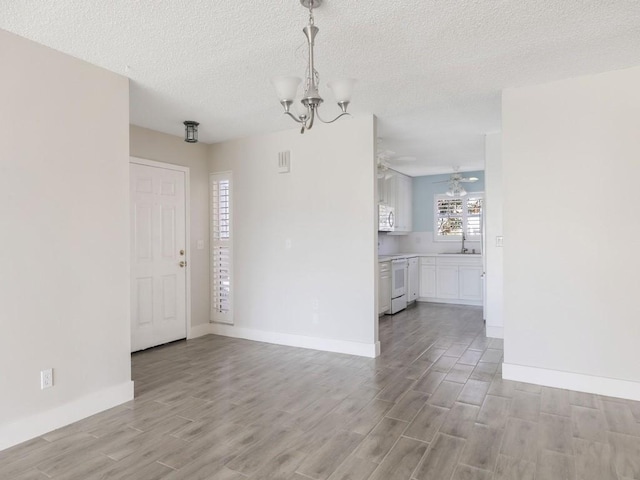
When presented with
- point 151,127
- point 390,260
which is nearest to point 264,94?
point 151,127

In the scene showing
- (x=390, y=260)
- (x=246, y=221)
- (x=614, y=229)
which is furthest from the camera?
(x=390, y=260)

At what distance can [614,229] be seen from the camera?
123 inches

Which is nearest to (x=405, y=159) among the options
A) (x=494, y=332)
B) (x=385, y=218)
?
(x=385, y=218)

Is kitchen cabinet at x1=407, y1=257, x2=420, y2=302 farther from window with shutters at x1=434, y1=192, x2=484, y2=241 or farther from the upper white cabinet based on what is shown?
window with shutters at x1=434, y1=192, x2=484, y2=241

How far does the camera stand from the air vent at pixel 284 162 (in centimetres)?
478

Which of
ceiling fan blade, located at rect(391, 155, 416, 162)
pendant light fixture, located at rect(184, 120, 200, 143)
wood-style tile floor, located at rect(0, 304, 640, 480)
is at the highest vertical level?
ceiling fan blade, located at rect(391, 155, 416, 162)

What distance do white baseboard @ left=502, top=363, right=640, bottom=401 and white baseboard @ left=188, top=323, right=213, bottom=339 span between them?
3630 millimetres

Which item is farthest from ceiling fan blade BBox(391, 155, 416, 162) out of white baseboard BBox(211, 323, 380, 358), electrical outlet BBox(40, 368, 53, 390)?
electrical outlet BBox(40, 368, 53, 390)

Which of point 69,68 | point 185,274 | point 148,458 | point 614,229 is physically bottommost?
point 148,458

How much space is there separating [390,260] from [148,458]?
4600mm

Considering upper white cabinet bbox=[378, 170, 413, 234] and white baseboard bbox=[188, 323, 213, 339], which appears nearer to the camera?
white baseboard bbox=[188, 323, 213, 339]

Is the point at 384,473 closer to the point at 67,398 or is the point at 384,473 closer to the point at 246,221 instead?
the point at 67,398

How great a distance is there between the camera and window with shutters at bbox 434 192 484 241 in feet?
25.9

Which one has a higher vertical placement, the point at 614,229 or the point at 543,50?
the point at 543,50
